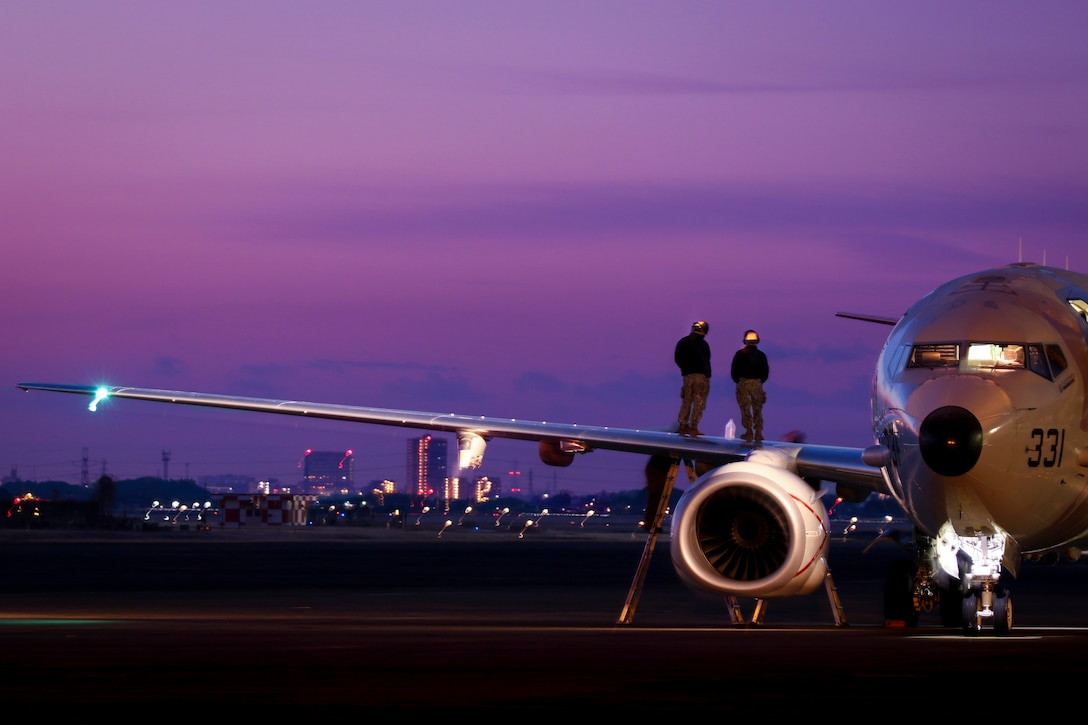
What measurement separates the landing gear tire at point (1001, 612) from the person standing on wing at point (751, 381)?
239 inches

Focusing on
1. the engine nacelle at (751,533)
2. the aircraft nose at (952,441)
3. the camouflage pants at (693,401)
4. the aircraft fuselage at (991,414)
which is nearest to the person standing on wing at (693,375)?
the camouflage pants at (693,401)

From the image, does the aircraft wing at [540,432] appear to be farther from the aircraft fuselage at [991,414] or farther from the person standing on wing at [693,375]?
the aircraft fuselage at [991,414]

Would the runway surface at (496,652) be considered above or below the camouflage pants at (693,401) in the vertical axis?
below

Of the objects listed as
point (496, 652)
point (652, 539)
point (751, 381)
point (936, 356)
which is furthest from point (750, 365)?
point (496, 652)

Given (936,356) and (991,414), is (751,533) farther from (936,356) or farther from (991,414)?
(991,414)

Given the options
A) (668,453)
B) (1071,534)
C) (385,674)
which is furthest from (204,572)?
(385,674)

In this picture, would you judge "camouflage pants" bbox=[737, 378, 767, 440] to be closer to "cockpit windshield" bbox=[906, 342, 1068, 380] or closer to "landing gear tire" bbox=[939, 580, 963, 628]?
"landing gear tire" bbox=[939, 580, 963, 628]

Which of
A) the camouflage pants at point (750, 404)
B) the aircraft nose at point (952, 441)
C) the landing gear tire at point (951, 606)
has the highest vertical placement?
the camouflage pants at point (750, 404)

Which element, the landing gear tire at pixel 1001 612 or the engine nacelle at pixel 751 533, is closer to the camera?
the landing gear tire at pixel 1001 612

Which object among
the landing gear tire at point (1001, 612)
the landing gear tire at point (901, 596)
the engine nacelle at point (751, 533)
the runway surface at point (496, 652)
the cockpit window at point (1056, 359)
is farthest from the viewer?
the landing gear tire at point (901, 596)

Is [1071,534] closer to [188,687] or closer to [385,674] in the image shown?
[385,674]

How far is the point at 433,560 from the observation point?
56.7 m

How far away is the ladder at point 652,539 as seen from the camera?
79.1 ft

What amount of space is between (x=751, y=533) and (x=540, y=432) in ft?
11.5
